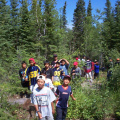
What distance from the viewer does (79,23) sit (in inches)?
1139

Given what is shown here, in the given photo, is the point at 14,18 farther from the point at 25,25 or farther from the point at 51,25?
the point at 51,25

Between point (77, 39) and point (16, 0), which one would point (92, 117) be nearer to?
point (16, 0)

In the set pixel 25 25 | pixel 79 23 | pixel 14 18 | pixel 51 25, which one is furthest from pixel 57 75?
pixel 79 23

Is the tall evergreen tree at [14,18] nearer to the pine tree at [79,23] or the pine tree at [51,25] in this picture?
the pine tree at [51,25]

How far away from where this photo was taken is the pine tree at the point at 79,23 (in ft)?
92.9

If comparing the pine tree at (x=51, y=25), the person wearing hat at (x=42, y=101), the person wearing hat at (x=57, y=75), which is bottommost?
the person wearing hat at (x=42, y=101)

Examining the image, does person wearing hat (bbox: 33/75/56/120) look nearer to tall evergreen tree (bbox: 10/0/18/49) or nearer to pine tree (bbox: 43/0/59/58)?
pine tree (bbox: 43/0/59/58)

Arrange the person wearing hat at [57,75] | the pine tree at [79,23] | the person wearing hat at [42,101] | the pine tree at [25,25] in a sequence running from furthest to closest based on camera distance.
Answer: the pine tree at [79,23]
the pine tree at [25,25]
the person wearing hat at [57,75]
the person wearing hat at [42,101]

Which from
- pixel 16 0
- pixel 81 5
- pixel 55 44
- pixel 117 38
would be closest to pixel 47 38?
pixel 55 44

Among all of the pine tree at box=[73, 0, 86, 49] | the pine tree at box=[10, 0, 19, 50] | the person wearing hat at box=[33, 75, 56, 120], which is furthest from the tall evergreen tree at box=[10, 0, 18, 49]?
the person wearing hat at box=[33, 75, 56, 120]

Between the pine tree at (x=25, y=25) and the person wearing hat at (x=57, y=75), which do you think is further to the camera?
the pine tree at (x=25, y=25)

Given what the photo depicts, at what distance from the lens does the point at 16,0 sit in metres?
20.5

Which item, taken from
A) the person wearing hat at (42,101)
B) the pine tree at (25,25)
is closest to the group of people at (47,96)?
the person wearing hat at (42,101)

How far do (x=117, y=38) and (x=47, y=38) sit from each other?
34.4 feet
